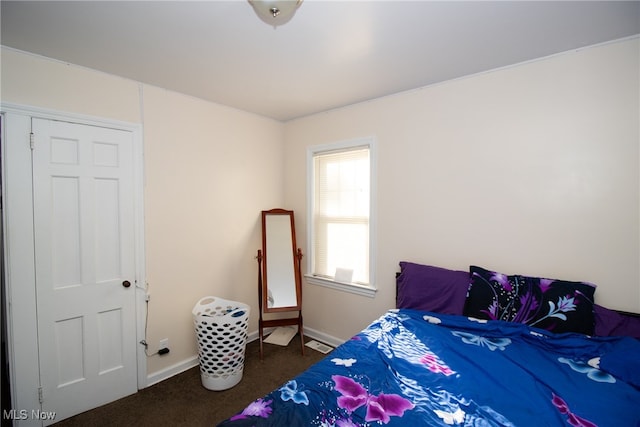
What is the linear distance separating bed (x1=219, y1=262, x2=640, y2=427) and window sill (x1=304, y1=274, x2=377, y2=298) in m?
0.68

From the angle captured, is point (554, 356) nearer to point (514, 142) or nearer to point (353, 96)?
point (514, 142)

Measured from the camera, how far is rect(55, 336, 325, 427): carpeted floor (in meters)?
2.06

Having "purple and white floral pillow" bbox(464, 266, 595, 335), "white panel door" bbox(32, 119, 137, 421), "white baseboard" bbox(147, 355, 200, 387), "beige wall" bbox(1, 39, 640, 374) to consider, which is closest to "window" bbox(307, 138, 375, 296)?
"beige wall" bbox(1, 39, 640, 374)

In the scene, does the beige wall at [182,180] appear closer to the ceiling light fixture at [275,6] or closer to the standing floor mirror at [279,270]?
the standing floor mirror at [279,270]

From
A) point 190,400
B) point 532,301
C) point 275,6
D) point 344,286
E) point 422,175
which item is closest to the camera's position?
point 275,6

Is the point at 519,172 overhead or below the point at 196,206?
overhead

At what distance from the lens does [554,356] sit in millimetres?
1580

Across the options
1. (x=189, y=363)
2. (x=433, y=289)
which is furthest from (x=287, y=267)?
(x=433, y=289)

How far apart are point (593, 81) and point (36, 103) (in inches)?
148

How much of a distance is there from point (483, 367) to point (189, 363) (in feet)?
8.33

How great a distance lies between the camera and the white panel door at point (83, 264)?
201 centimetres

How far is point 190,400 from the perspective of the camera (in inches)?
89.6

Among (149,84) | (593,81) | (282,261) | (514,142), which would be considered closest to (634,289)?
(514,142)

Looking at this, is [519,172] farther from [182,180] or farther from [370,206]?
[182,180]
